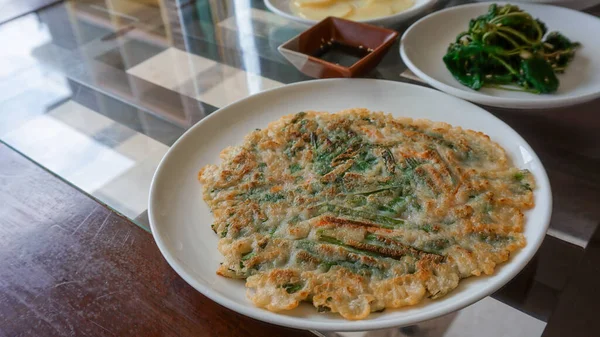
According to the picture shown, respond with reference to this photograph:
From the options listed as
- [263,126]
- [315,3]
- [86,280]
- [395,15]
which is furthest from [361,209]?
[315,3]

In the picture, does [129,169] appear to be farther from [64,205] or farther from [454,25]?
[454,25]

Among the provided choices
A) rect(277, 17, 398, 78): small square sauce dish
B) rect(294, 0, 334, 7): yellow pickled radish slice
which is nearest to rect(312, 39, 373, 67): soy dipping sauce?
rect(277, 17, 398, 78): small square sauce dish

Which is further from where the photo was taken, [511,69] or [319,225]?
[511,69]

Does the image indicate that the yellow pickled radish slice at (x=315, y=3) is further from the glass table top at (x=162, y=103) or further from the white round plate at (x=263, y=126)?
the white round plate at (x=263, y=126)

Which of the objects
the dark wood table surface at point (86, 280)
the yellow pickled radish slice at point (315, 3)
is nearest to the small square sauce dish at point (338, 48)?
the yellow pickled radish slice at point (315, 3)

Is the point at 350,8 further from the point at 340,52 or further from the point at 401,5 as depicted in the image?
the point at 340,52

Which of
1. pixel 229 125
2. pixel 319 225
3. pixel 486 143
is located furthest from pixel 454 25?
pixel 319 225
